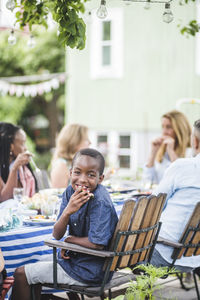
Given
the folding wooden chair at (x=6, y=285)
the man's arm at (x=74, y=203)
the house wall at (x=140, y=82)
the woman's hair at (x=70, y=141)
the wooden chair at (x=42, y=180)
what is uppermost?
the house wall at (x=140, y=82)

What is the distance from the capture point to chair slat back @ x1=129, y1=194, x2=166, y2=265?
11.0ft

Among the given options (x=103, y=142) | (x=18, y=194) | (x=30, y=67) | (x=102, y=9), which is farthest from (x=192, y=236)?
(x=30, y=67)

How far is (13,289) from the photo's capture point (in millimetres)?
3393

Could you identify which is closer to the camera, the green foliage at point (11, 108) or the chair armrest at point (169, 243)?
the chair armrest at point (169, 243)

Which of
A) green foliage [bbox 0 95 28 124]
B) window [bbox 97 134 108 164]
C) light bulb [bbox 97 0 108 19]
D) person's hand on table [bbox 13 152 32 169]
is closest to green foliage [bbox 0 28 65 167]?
green foliage [bbox 0 95 28 124]

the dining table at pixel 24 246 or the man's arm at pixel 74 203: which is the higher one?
the man's arm at pixel 74 203

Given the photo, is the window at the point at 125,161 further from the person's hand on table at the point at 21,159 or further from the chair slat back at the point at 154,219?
the chair slat back at the point at 154,219

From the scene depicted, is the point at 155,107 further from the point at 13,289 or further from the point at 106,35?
the point at 13,289

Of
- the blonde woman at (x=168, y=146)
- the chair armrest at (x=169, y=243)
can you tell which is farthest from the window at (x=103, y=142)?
the chair armrest at (x=169, y=243)

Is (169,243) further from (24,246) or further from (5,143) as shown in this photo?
(5,143)

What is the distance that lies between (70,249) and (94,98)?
33.1ft

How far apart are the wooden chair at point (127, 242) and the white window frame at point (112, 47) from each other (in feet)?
31.0

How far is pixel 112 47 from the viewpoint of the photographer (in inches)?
498

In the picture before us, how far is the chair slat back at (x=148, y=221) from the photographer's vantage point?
3.34m
